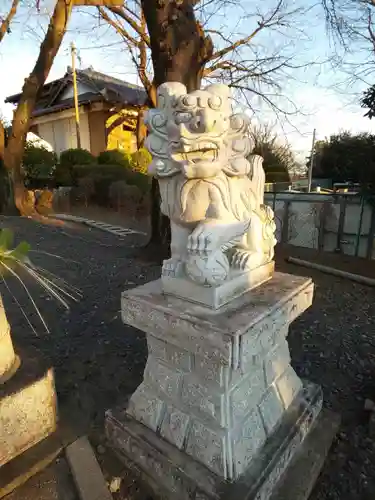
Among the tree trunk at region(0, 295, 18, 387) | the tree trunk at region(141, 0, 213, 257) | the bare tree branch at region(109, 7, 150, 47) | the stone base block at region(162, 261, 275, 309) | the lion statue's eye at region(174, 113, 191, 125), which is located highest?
the bare tree branch at region(109, 7, 150, 47)

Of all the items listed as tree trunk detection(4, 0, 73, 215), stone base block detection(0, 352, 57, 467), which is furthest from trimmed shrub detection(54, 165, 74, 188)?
stone base block detection(0, 352, 57, 467)

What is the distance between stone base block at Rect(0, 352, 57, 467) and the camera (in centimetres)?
167

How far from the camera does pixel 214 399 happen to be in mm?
1428

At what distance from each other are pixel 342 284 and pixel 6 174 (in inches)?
328

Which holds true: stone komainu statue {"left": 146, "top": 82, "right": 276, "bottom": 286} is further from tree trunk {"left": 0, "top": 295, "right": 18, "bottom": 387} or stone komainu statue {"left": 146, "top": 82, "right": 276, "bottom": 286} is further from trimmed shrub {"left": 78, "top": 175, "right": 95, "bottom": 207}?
trimmed shrub {"left": 78, "top": 175, "right": 95, "bottom": 207}

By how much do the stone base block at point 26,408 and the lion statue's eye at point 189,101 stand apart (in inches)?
62.8

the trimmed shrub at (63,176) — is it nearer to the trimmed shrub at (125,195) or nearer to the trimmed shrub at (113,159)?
the trimmed shrub at (113,159)

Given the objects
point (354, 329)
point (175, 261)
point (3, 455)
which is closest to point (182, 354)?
point (175, 261)

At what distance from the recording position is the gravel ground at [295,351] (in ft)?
5.89

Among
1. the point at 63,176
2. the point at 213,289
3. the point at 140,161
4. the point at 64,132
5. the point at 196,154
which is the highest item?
the point at 64,132

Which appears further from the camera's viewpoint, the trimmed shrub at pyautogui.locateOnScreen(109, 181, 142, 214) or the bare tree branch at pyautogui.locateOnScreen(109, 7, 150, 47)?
the trimmed shrub at pyautogui.locateOnScreen(109, 181, 142, 214)

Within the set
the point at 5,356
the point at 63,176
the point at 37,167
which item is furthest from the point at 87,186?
the point at 5,356

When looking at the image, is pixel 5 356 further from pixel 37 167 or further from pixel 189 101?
pixel 37 167

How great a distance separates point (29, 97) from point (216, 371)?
28.9 feet
